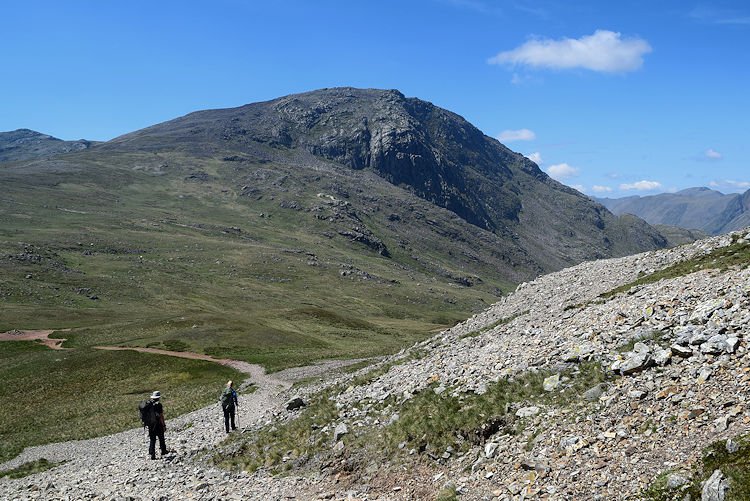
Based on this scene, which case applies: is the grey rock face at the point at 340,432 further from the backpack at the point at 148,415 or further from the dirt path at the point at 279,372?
the dirt path at the point at 279,372

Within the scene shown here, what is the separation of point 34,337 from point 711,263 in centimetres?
10439

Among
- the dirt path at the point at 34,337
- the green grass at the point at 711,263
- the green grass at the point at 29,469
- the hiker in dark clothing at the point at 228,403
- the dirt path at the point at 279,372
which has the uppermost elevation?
the green grass at the point at 711,263

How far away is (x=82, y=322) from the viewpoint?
4582 inches

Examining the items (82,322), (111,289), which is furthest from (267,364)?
(111,289)

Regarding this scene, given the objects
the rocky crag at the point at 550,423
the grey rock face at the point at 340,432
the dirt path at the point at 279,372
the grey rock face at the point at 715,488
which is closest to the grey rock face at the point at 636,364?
the rocky crag at the point at 550,423

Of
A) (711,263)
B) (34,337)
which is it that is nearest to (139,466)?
(711,263)

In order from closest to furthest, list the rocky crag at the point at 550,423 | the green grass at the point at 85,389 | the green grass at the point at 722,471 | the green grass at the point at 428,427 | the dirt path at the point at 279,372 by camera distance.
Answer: the green grass at the point at 722,471 → the rocky crag at the point at 550,423 → the green grass at the point at 428,427 → the green grass at the point at 85,389 → the dirt path at the point at 279,372

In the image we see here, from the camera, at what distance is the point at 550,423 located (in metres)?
18.2

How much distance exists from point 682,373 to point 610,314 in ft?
27.7

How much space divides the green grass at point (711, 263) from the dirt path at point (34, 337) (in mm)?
88042

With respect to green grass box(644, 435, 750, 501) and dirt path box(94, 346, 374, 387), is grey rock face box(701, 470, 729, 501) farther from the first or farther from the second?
dirt path box(94, 346, 374, 387)

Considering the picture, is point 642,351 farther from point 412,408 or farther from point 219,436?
point 219,436

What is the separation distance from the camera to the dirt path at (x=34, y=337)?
88.6 meters

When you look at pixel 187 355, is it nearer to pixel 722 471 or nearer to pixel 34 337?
pixel 34 337
